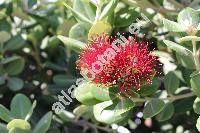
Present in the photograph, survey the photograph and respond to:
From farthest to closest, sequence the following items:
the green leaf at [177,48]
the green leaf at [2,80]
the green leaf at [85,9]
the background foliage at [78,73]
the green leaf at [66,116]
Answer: the green leaf at [2,80] → the green leaf at [66,116] → the green leaf at [85,9] → the background foliage at [78,73] → the green leaf at [177,48]

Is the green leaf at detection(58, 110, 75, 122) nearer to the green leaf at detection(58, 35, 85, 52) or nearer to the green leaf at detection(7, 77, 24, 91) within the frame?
the green leaf at detection(7, 77, 24, 91)

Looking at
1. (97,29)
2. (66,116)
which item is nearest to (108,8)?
(97,29)

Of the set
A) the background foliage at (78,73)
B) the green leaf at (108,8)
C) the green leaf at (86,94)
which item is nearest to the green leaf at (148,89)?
the background foliage at (78,73)

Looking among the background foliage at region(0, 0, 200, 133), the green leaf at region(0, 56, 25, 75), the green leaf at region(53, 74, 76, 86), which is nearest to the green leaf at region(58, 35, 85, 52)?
the background foliage at region(0, 0, 200, 133)

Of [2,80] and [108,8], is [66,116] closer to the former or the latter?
[2,80]

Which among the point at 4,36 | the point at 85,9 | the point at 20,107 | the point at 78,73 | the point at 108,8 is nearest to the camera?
the point at 108,8

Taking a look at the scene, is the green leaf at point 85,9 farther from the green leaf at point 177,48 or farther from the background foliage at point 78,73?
the green leaf at point 177,48
